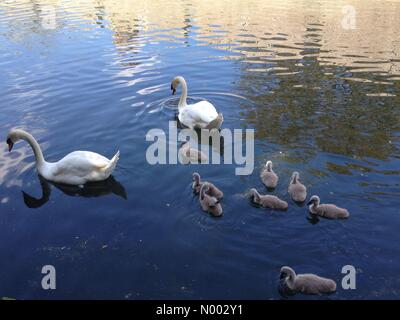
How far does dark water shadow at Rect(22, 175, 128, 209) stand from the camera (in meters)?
10.3

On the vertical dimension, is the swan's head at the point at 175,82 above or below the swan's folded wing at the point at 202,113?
above

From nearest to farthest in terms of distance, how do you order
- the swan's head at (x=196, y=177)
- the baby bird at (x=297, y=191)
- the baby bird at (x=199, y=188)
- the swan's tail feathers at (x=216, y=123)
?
the baby bird at (x=297, y=191) < the baby bird at (x=199, y=188) < the swan's head at (x=196, y=177) < the swan's tail feathers at (x=216, y=123)

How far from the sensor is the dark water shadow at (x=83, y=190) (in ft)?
33.8

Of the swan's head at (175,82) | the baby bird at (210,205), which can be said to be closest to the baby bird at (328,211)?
the baby bird at (210,205)

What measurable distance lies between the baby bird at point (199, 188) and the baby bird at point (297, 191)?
152cm

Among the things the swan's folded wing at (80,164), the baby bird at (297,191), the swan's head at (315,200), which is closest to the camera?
the swan's head at (315,200)

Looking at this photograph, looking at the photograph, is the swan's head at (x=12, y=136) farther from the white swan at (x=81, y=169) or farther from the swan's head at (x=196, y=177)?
the swan's head at (x=196, y=177)

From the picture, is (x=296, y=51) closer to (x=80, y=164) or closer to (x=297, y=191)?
(x=297, y=191)

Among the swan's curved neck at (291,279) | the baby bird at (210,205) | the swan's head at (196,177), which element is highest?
the swan's head at (196,177)

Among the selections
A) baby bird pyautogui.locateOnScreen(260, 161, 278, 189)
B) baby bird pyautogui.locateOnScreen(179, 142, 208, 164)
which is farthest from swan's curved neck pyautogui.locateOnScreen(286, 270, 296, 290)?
baby bird pyautogui.locateOnScreen(179, 142, 208, 164)

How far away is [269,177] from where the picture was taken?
10219 mm

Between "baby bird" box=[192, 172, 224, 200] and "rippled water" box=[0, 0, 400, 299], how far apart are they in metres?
0.37
